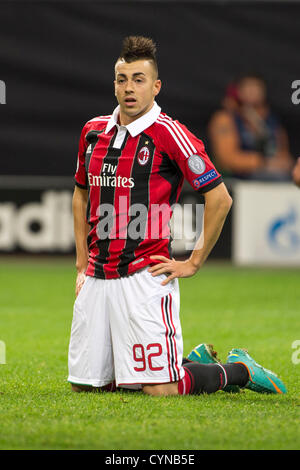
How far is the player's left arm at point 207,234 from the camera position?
405 centimetres

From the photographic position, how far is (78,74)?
1316cm

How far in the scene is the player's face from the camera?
416 centimetres

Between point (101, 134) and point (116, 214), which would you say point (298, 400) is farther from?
point (101, 134)

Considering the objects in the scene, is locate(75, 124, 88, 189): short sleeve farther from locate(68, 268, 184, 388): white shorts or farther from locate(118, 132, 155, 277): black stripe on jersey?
locate(68, 268, 184, 388): white shorts

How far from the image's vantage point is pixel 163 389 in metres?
4.02

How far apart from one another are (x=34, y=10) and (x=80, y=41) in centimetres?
83

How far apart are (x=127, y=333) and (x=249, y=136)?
9.12 meters

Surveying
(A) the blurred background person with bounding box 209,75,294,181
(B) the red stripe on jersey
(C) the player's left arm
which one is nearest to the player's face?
(B) the red stripe on jersey

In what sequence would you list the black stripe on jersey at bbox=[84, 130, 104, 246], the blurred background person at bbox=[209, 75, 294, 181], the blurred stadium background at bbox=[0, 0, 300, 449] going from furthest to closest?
1. the blurred background person at bbox=[209, 75, 294, 181]
2. the blurred stadium background at bbox=[0, 0, 300, 449]
3. the black stripe on jersey at bbox=[84, 130, 104, 246]

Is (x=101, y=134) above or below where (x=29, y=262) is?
above

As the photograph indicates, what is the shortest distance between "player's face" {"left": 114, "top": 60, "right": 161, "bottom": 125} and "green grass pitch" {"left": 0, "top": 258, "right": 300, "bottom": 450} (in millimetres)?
1356

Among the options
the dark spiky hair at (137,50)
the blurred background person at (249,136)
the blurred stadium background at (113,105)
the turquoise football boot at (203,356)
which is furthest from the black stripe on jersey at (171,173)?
the blurred background person at (249,136)

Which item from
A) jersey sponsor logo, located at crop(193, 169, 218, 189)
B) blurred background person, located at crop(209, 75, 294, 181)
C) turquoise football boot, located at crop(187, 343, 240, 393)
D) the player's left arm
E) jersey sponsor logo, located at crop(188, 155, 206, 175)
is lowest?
turquoise football boot, located at crop(187, 343, 240, 393)

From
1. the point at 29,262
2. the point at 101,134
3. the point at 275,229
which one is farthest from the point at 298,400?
the point at 29,262
